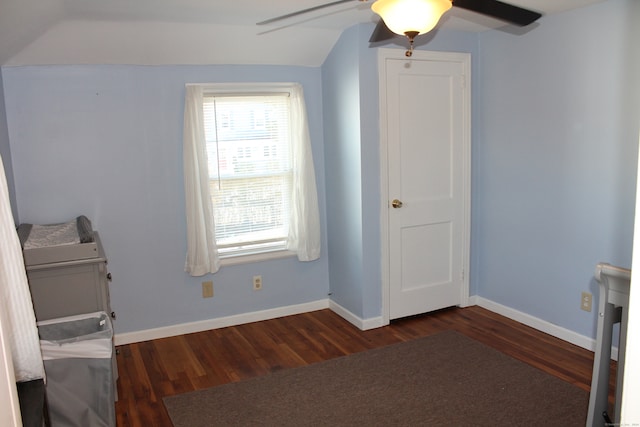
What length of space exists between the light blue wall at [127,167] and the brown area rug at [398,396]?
1.01 meters

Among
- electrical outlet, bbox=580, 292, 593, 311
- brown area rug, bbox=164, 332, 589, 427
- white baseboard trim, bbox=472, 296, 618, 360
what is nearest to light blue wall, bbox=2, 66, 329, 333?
brown area rug, bbox=164, 332, 589, 427

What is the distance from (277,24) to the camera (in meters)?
3.41

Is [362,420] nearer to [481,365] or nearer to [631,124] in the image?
[481,365]

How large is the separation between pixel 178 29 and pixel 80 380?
85.8 inches

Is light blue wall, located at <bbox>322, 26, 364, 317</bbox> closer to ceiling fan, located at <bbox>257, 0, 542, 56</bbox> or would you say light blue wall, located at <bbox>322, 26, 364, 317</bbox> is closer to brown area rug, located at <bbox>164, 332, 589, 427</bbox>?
brown area rug, located at <bbox>164, 332, 589, 427</bbox>

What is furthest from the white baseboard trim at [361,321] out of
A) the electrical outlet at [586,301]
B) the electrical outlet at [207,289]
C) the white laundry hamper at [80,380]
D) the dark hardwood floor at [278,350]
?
the white laundry hamper at [80,380]

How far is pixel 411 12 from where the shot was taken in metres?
1.92

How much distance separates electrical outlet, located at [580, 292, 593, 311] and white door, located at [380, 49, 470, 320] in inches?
A: 38.4

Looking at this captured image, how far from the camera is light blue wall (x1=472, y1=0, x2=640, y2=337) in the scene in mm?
3045

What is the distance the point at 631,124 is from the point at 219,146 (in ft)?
8.83

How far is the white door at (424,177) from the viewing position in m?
3.73

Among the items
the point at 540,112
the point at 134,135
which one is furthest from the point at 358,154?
the point at 134,135

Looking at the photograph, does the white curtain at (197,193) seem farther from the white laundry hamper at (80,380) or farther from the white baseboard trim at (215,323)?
the white laundry hamper at (80,380)

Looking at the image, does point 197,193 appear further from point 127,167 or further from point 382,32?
point 382,32
